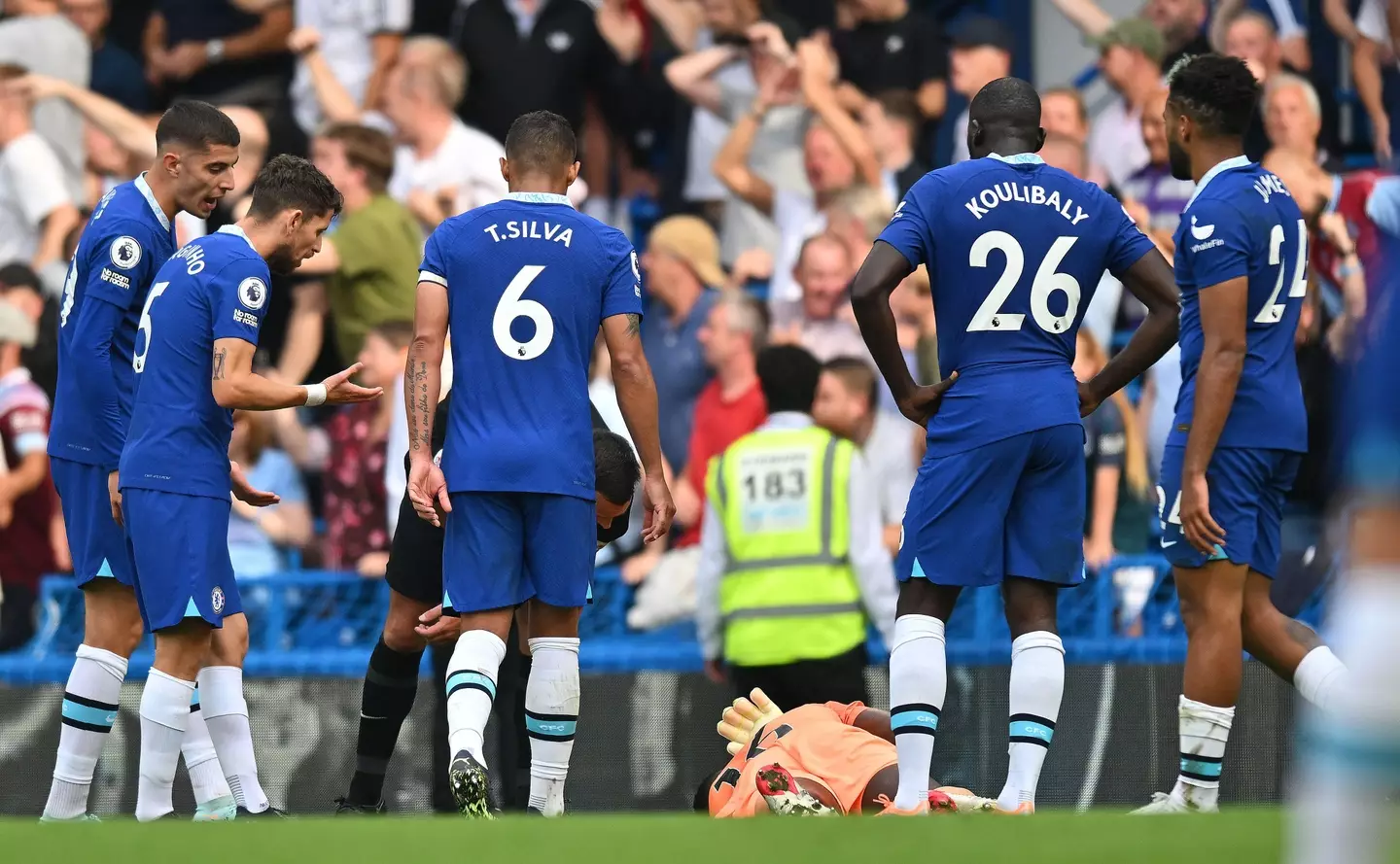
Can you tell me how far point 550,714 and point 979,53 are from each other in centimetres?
527

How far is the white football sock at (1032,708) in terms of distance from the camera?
19.2 ft

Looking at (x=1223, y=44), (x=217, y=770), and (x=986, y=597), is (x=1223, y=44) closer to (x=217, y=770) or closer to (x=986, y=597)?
(x=986, y=597)

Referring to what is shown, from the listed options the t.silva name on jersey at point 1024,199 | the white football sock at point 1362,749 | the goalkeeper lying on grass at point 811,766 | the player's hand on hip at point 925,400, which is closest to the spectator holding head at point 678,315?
the goalkeeper lying on grass at point 811,766

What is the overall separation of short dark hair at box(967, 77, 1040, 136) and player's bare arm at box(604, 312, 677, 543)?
4.39 feet

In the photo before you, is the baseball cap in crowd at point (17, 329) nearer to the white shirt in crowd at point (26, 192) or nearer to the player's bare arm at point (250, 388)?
the white shirt in crowd at point (26, 192)

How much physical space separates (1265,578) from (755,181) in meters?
4.62

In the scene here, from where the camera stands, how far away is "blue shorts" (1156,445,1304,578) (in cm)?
631

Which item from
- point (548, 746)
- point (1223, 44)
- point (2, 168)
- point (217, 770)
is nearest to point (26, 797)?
point (217, 770)

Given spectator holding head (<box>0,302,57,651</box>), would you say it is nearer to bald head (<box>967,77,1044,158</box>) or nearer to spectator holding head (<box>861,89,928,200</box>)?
spectator holding head (<box>861,89,928,200</box>)

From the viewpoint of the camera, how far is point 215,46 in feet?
35.8

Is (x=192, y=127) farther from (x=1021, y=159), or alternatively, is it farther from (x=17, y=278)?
(x=17, y=278)

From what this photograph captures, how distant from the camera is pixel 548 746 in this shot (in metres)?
6.16

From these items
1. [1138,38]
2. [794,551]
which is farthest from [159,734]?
[1138,38]

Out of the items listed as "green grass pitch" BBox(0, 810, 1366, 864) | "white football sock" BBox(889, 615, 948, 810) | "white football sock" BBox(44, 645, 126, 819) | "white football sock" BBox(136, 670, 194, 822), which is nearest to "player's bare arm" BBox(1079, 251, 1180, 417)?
"white football sock" BBox(889, 615, 948, 810)
